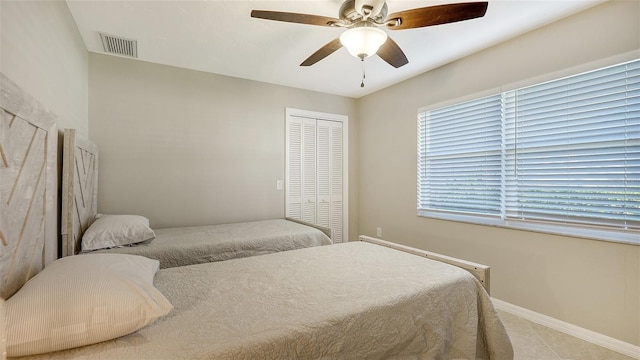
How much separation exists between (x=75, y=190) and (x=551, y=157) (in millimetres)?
3532

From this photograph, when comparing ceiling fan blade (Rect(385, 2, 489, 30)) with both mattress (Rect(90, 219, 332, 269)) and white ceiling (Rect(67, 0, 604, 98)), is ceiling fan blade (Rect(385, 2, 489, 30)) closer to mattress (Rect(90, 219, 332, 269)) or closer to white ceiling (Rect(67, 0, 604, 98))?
white ceiling (Rect(67, 0, 604, 98))

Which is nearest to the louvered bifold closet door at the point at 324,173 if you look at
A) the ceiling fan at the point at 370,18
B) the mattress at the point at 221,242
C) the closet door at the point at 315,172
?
the closet door at the point at 315,172

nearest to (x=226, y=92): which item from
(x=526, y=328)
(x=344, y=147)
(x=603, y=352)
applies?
(x=344, y=147)

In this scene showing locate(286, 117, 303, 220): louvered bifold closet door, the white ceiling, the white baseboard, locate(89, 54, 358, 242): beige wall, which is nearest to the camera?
the white baseboard

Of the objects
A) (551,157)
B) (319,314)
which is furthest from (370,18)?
(551,157)

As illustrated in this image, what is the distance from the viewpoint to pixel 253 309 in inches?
45.8

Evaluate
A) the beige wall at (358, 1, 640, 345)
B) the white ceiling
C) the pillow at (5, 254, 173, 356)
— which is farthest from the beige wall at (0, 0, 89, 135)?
the beige wall at (358, 1, 640, 345)

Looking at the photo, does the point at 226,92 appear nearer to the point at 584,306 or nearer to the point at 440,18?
the point at 440,18

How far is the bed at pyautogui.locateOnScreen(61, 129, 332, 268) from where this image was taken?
5.61ft

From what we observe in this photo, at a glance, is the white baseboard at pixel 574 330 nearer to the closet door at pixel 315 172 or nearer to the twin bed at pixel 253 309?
the twin bed at pixel 253 309

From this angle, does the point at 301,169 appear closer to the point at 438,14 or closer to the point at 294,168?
the point at 294,168

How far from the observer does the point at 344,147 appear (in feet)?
13.9

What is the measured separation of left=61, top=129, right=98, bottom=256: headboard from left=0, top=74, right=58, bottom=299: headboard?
0.14m

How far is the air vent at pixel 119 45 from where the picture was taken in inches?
95.6
